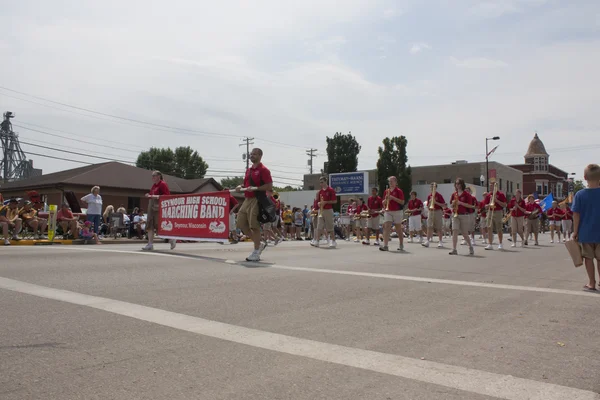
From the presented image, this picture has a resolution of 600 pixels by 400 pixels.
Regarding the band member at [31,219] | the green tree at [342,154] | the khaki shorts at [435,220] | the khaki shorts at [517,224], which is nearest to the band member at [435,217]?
the khaki shorts at [435,220]

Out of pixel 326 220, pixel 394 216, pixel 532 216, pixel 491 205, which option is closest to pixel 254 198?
pixel 394 216

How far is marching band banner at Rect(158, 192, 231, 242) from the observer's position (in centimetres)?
1275

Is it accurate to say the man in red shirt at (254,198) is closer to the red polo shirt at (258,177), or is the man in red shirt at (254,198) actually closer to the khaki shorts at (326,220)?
the red polo shirt at (258,177)

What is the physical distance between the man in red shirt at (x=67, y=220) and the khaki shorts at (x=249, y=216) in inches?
367

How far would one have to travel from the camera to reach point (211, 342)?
3895 millimetres

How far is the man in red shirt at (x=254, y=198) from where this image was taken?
376 inches

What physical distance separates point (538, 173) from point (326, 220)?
8528cm

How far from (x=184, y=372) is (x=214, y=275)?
428 centimetres

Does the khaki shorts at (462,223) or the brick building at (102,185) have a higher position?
the brick building at (102,185)

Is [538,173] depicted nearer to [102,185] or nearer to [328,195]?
[102,185]

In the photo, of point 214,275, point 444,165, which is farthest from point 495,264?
point 444,165

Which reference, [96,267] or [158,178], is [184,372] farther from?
[158,178]

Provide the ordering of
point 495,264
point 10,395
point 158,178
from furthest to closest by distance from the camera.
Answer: point 158,178 < point 495,264 < point 10,395

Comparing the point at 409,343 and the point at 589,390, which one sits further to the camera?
the point at 409,343
